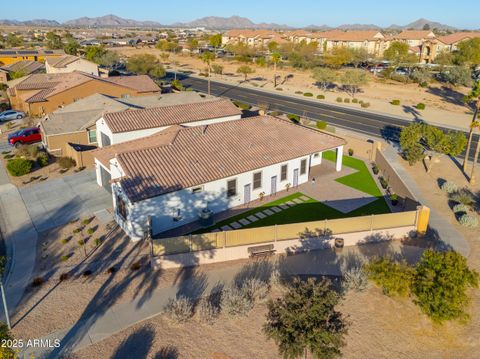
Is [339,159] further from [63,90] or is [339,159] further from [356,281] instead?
Answer: [63,90]

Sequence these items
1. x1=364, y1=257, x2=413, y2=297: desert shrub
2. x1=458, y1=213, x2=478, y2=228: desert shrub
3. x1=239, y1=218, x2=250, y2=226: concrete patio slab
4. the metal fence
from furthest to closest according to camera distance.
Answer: x1=239, y1=218, x2=250, y2=226: concrete patio slab < x1=458, y1=213, x2=478, y2=228: desert shrub < the metal fence < x1=364, y1=257, x2=413, y2=297: desert shrub

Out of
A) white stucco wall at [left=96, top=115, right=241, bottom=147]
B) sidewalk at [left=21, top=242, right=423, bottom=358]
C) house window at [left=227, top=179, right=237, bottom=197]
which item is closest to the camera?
sidewalk at [left=21, top=242, right=423, bottom=358]

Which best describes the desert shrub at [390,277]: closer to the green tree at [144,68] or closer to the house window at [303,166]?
the house window at [303,166]

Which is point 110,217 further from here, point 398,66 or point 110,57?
point 398,66

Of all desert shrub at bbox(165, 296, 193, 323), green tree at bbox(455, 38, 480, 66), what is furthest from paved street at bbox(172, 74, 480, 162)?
green tree at bbox(455, 38, 480, 66)

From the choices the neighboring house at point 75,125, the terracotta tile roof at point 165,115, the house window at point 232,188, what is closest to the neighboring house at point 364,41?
the terracotta tile roof at point 165,115

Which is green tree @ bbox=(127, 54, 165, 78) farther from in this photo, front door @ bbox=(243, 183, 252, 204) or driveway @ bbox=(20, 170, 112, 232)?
front door @ bbox=(243, 183, 252, 204)

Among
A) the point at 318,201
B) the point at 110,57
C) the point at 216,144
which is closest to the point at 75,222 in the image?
the point at 216,144

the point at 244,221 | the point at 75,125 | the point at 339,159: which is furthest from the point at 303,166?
the point at 75,125
